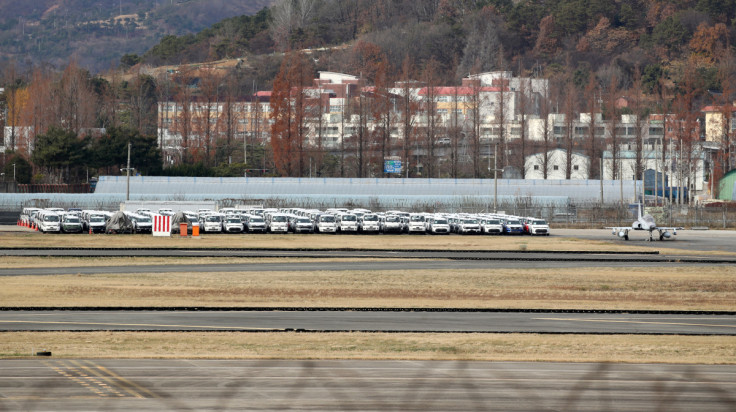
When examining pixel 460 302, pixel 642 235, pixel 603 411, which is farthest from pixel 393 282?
pixel 642 235

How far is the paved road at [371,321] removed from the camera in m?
32.3

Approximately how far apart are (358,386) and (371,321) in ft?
37.5

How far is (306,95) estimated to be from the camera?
478 feet

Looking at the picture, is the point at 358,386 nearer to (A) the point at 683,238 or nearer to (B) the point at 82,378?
(B) the point at 82,378

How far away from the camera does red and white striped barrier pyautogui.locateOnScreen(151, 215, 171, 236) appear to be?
78.5 meters

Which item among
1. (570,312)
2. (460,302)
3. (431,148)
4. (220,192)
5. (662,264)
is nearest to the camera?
(570,312)

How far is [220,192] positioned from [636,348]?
104 metres

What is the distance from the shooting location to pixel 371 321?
34031 millimetres

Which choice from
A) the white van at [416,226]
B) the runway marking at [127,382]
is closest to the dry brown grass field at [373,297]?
the runway marking at [127,382]

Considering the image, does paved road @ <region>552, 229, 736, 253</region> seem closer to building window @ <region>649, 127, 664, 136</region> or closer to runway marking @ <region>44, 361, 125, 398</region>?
runway marking @ <region>44, 361, 125, 398</region>

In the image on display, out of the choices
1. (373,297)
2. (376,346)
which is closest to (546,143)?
(373,297)

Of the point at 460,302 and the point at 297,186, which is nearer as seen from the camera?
the point at 460,302

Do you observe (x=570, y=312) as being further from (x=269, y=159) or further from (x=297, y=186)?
(x=269, y=159)

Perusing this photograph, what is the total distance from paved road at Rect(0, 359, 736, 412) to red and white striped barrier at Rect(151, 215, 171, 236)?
5371cm
